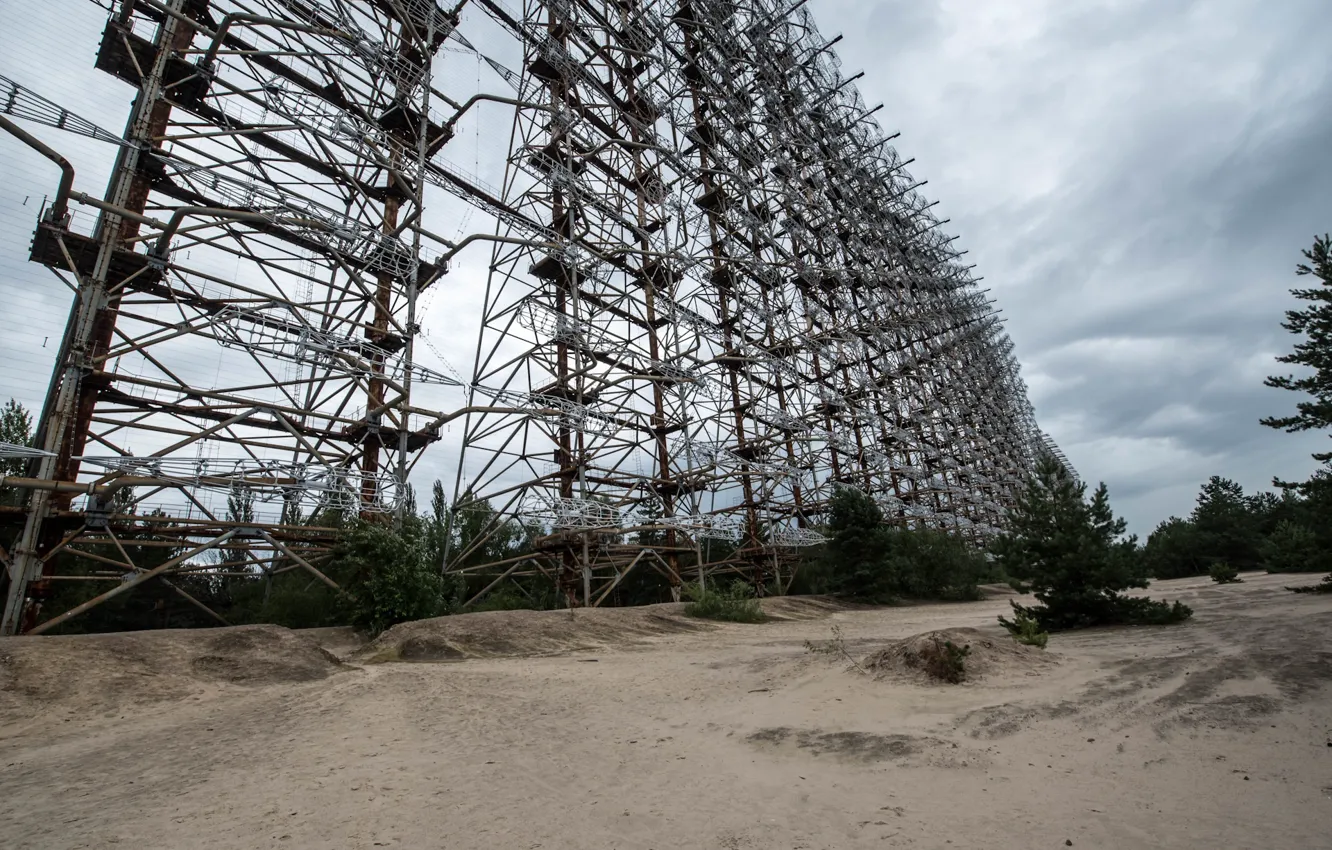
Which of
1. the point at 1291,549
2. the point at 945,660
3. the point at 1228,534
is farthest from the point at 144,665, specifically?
the point at 1228,534

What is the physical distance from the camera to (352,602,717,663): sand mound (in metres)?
9.00

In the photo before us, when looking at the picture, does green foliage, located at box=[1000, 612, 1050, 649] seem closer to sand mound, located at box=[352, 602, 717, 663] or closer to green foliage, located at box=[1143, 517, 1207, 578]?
sand mound, located at box=[352, 602, 717, 663]

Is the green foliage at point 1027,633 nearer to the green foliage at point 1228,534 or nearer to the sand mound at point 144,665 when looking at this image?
the sand mound at point 144,665

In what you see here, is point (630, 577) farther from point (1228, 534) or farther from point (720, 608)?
point (1228, 534)

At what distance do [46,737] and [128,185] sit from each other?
10.5 meters

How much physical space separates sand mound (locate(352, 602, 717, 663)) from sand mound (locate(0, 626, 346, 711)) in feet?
3.76

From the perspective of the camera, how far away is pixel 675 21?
27.3 metres

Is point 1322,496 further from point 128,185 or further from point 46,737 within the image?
point 128,185

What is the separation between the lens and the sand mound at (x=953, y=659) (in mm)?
5926

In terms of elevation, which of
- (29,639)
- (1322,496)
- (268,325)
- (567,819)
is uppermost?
(268,325)

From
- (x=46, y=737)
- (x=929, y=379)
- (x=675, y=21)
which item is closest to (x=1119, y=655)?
(x=46, y=737)

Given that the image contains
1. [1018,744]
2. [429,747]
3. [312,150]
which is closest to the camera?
[1018,744]

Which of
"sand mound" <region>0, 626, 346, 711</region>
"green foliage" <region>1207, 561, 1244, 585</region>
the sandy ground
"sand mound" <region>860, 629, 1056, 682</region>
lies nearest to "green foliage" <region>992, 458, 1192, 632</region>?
the sandy ground

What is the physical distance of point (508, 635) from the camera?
10109 mm
